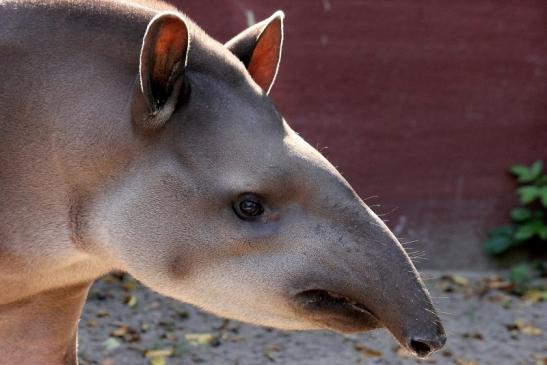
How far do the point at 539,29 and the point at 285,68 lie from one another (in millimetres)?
1783

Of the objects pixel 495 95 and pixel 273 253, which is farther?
pixel 495 95

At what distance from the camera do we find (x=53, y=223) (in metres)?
2.97

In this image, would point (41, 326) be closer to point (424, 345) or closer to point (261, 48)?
point (261, 48)

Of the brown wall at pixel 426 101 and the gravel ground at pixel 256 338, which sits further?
the brown wall at pixel 426 101

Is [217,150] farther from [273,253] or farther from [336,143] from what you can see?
[336,143]

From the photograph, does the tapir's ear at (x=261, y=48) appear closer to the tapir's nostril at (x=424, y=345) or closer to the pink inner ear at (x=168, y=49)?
the pink inner ear at (x=168, y=49)

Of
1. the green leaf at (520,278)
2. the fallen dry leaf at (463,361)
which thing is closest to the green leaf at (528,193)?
the green leaf at (520,278)

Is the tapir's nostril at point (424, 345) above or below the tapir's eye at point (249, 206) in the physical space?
below

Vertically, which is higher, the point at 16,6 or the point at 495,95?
the point at 16,6

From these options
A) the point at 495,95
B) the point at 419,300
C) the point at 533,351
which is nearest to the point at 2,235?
the point at 419,300

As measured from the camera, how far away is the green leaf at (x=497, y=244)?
23.5 ft

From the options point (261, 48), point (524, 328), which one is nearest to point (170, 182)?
point (261, 48)

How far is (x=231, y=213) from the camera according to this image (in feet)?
9.36

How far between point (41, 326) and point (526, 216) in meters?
4.62
